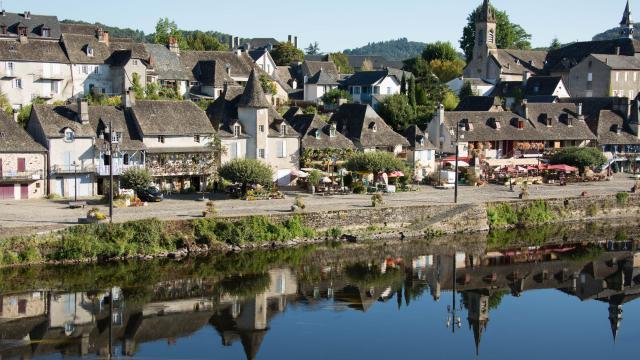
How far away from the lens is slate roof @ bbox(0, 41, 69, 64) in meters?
66.7

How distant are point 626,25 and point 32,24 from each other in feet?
247

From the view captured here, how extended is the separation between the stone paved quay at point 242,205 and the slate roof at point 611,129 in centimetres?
1072

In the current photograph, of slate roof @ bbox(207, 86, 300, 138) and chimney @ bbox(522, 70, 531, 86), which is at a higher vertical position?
chimney @ bbox(522, 70, 531, 86)

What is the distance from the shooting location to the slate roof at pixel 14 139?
5222cm

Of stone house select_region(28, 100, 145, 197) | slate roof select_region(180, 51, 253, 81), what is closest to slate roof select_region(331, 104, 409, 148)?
slate roof select_region(180, 51, 253, 81)

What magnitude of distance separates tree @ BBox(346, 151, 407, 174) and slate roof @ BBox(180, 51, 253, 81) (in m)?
21.3

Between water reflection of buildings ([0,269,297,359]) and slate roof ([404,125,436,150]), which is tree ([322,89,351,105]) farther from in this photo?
water reflection of buildings ([0,269,297,359])

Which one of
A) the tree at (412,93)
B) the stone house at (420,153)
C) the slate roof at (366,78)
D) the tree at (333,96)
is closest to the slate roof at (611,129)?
the tree at (412,93)

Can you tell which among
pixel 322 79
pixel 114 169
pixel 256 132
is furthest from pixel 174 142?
pixel 322 79

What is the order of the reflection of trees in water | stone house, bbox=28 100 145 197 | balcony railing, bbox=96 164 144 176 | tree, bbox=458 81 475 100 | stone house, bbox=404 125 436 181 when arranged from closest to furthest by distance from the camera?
1. the reflection of trees in water
2. stone house, bbox=28 100 145 197
3. balcony railing, bbox=96 164 144 176
4. stone house, bbox=404 125 436 181
5. tree, bbox=458 81 475 100

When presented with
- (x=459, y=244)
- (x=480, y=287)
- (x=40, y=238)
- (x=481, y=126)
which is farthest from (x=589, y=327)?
(x=481, y=126)

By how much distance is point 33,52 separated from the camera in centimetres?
6762

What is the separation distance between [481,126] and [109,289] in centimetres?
4267

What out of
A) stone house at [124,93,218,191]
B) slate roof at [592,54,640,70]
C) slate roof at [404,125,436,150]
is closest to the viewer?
stone house at [124,93,218,191]
